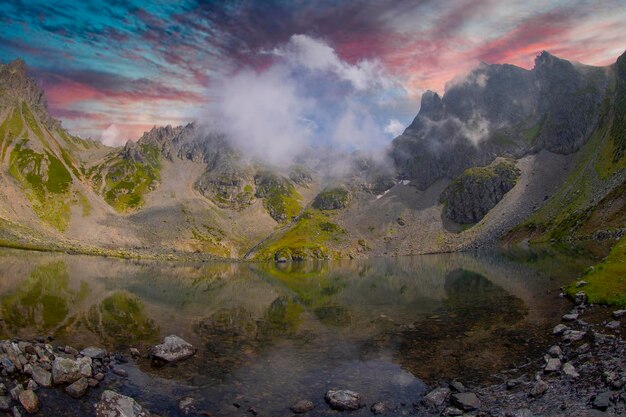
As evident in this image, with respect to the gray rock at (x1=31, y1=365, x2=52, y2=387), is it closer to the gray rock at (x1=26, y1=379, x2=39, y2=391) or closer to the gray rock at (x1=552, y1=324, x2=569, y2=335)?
the gray rock at (x1=26, y1=379, x2=39, y2=391)

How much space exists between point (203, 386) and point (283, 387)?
576 cm

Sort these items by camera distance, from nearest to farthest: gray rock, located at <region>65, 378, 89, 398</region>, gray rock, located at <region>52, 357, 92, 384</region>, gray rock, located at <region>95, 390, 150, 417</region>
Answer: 1. gray rock, located at <region>95, 390, 150, 417</region>
2. gray rock, located at <region>65, 378, 89, 398</region>
3. gray rock, located at <region>52, 357, 92, 384</region>

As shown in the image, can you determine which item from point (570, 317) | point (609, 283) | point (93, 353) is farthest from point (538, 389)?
point (93, 353)

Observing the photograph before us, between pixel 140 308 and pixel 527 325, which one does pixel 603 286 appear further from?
pixel 140 308

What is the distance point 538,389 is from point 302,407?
45.6ft

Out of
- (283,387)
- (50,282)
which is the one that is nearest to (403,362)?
(283,387)

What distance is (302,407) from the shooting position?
23.6 m

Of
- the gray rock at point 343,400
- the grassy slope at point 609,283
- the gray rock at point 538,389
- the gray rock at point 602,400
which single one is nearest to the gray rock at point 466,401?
the gray rock at point 538,389

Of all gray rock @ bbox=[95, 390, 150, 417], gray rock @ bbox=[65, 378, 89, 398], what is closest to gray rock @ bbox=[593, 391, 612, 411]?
gray rock @ bbox=[95, 390, 150, 417]

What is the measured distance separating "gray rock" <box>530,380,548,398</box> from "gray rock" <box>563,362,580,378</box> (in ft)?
6.76

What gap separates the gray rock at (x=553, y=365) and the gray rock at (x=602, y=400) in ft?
14.9

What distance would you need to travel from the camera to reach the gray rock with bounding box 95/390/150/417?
2159cm

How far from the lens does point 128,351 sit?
3472cm

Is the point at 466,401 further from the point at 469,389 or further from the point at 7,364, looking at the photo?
the point at 7,364
